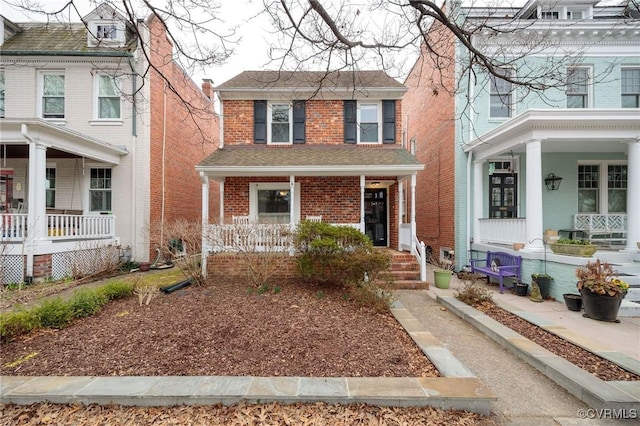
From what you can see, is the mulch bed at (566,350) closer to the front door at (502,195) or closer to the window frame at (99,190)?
the front door at (502,195)

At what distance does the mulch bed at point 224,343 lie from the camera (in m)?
3.21

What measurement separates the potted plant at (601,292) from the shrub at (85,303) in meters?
8.64

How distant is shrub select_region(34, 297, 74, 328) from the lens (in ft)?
13.9

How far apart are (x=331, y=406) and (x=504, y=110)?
34.3ft

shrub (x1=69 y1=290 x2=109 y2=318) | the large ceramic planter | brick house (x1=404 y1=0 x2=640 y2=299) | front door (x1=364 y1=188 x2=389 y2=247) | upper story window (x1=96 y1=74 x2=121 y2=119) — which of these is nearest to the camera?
shrub (x1=69 y1=290 x2=109 y2=318)

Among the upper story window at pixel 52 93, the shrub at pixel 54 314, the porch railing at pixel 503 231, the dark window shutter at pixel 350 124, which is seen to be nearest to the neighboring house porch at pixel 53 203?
the upper story window at pixel 52 93

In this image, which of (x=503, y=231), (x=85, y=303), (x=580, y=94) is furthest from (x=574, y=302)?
(x=85, y=303)

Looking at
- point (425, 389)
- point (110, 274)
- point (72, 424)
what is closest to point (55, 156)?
point (110, 274)

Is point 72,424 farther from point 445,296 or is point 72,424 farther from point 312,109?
point 312,109

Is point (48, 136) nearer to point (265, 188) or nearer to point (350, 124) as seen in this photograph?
point (265, 188)

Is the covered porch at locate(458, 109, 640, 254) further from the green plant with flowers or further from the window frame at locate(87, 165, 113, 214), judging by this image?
the window frame at locate(87, 165, 113, 214)

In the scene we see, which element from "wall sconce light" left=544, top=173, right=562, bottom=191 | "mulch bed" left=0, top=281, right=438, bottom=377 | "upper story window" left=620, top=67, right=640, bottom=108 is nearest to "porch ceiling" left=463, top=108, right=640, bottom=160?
"wall sconce light" left=544, top=173, right=562, bottom=191

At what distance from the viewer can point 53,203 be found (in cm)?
978

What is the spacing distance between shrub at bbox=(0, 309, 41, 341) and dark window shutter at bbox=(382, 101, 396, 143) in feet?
31.9
